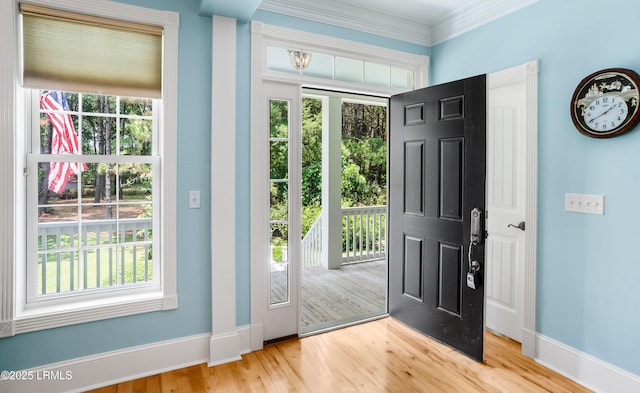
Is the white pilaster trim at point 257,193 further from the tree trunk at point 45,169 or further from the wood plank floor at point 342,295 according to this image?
the tree trunk at point 45,169

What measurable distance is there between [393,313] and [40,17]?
11.5 feet

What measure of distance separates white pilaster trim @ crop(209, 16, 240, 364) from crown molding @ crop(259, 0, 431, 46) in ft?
1.69

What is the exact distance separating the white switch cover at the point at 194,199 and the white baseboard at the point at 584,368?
9.01 feet

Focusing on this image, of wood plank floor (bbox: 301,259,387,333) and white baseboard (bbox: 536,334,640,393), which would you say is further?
wood plank floor (bbox: 301,259,387,333)

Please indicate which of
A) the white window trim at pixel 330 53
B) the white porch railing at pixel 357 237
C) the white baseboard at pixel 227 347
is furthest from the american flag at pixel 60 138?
the white porch railing at pixel 357 237

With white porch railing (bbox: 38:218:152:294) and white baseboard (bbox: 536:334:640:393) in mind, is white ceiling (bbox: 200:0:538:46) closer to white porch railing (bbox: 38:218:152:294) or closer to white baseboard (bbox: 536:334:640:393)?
white porch railing (bbox: 38:218:152:294)

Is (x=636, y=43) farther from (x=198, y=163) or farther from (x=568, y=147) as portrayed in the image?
(x=198, y=163)

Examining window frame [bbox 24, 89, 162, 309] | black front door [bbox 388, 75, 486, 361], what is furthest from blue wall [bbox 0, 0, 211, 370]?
black front door [bbox 388, 75, 486, 361]

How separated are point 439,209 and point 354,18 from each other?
1829 mm

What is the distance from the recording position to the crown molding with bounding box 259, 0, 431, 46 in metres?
2.79

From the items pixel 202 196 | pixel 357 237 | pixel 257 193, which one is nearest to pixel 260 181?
pixel 257 193

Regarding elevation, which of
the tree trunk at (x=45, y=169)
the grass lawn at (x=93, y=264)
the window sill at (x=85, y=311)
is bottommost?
the window sill at (x=85, y=311)

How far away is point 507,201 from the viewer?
9.73ft

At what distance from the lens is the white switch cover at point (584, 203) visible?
224 cm
